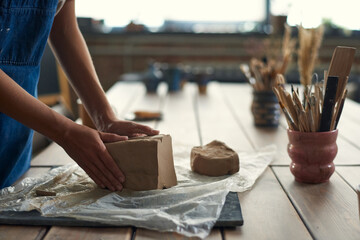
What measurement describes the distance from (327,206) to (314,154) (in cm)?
15

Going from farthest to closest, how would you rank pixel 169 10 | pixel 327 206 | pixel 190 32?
pixel 169 10 → pixel 190 32 → pixel 327 206

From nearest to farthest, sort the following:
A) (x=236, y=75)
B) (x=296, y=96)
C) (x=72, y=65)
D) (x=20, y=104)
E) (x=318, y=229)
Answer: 1. (x=318, y=229)
2. (x=20, y=104)
3. (x=296, y=96)
4. (x=72, y=65)
5. (x=236, y=75)

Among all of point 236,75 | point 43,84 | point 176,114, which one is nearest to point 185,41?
point 236,75

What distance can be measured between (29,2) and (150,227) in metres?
0.63

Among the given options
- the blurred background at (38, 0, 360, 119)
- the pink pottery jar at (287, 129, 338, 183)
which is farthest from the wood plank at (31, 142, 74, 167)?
the blurred background at (38, 0, 360, 119)

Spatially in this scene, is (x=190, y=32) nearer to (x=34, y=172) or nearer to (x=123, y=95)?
(x=123, y=95)

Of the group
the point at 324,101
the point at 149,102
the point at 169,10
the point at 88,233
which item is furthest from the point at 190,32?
the point at 88,233

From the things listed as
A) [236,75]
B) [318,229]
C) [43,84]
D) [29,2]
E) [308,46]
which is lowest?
[236,75]

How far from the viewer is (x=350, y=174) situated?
1052 millimetres

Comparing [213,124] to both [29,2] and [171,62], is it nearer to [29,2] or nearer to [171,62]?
[29,2]

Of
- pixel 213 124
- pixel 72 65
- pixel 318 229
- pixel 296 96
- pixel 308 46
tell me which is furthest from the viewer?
pixel 308 46

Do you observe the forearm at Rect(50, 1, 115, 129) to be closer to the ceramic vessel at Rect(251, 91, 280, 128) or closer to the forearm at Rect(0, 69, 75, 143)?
the forearm at Rect(0, 69, 75, 143)

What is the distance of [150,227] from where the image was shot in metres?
0.74

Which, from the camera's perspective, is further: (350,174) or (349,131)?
(349,131)
